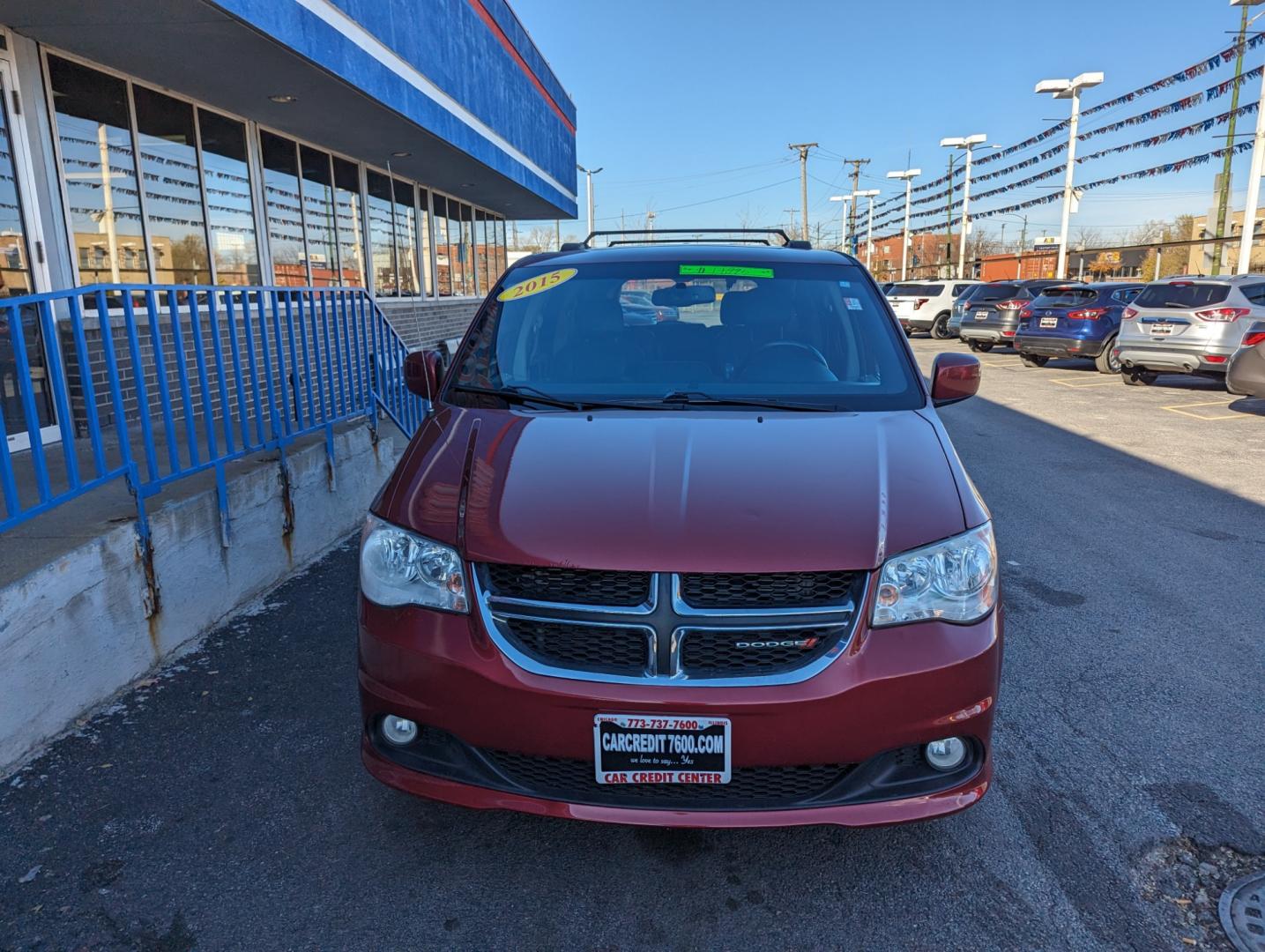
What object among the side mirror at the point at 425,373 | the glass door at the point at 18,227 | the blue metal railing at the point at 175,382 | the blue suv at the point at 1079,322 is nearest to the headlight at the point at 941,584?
the side mirror at the point at 425,373

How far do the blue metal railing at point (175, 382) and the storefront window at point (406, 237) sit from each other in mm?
8588

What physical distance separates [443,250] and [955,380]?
16.8 m

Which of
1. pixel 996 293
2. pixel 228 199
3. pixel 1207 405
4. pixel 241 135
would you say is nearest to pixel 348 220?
pixel 241 135

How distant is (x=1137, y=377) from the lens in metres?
14.3

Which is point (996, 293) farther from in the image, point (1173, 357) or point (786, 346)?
point (786, 346)

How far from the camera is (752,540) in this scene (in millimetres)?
2164

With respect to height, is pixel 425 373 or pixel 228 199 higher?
pixel 228 199

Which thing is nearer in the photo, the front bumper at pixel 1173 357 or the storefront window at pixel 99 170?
the storefront window at pixel 99 170

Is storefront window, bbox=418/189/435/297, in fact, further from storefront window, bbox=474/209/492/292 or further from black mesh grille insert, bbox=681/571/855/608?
black mesh grille insert, bbox=681/571/855/608

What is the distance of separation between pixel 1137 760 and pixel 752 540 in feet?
6.16

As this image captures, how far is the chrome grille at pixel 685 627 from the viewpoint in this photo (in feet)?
6.88

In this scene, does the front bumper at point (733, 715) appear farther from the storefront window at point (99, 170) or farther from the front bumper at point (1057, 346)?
the front bumper at point (1057, 346)

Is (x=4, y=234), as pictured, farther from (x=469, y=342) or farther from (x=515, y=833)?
(x=515, y=833)

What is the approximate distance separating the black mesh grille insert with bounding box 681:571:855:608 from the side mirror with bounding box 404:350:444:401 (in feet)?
6.51
